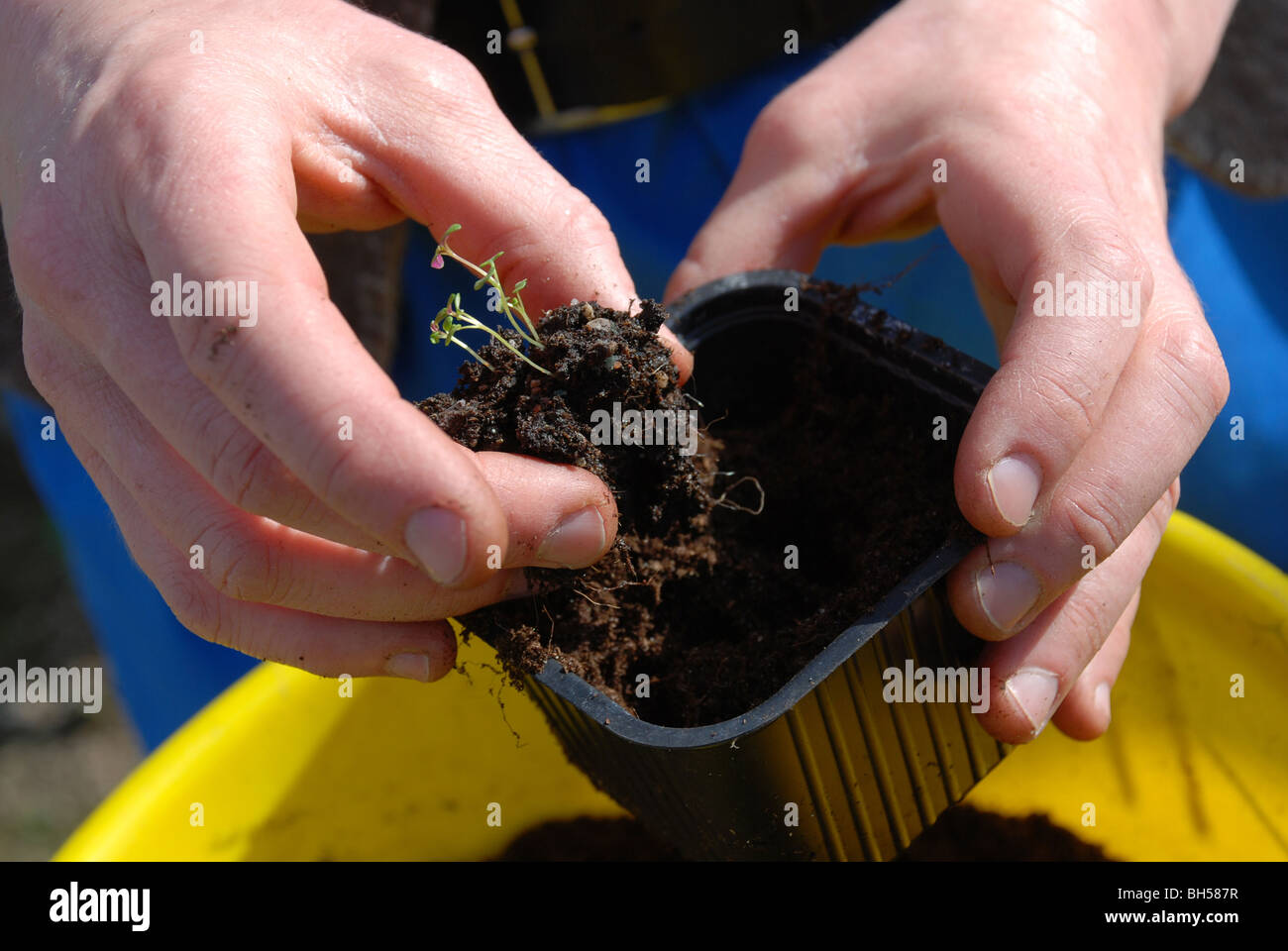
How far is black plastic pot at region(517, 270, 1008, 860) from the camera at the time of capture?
1001 mm

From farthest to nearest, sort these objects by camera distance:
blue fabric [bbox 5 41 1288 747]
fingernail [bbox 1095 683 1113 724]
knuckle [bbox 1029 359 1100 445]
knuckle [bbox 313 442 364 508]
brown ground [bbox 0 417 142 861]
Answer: brown ground [bbox 0 417 142 861] → blue fabric [bbox 5 41 1288 747] → fingernail [bbox 1095 683 1113 724] → knuckle [bbox 1029 359 1100 445] → knuckle [bbox 313 442 364 508]

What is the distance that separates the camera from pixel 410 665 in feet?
3.94

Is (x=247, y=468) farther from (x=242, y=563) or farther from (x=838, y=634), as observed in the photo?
(x=838, y=634)

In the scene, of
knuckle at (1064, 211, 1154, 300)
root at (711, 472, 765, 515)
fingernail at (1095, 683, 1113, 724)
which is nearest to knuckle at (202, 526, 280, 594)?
root at (711, 472, 765, 515)

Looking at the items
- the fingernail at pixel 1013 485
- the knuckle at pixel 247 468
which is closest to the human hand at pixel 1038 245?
the fingernail at pixel 1013 485

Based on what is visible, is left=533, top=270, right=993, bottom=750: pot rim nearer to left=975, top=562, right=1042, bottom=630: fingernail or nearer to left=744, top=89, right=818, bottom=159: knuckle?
left=975, top=562, right=1042, bottom=630: fingernail

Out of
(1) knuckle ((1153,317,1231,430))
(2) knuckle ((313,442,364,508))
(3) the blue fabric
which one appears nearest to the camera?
(2) knuckle ((313,442,364,508))

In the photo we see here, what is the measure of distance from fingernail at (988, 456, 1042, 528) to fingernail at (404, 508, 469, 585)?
609 millimetres

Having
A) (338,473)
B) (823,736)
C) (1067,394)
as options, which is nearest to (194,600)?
(338,473)

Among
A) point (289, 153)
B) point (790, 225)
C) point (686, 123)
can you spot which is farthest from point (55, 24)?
point (686, 123)

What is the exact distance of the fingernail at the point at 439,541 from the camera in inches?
35.3

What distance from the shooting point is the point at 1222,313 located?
2.12 m
